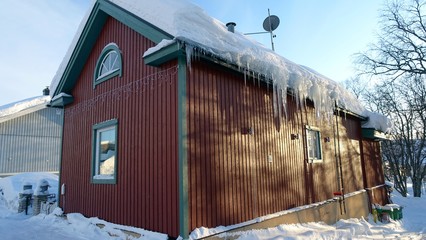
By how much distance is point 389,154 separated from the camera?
910 inches

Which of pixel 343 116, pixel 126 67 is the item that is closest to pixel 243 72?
pixel 126 67

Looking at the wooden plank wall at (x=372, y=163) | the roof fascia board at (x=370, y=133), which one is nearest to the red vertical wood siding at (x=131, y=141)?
the wooden plank wall at (x=372, y=163)

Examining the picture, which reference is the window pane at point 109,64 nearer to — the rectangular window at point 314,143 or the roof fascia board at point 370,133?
the rectangular window at point 314,143

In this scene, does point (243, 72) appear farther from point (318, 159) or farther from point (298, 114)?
point (318, 159)

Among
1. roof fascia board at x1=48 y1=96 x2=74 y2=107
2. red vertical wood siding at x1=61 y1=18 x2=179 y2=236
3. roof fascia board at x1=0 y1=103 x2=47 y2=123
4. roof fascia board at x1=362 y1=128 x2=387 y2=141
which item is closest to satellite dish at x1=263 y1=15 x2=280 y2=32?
roof fascia board at x1=362 y1=128 x2=387 y2=141

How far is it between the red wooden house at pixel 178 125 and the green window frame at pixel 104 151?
2 centimetres

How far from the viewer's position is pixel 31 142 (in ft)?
59.6

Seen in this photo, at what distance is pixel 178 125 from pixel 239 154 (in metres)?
1.47

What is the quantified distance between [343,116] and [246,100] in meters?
5.39

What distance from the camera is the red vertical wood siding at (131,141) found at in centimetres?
491

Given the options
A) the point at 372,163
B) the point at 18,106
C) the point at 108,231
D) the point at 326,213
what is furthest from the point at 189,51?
the point at 18,106

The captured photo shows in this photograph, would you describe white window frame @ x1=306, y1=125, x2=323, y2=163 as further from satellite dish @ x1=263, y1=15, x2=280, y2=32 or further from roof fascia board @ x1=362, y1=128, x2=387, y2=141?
satellite dish @ x1=263, y1=15, x2=280, y2=32

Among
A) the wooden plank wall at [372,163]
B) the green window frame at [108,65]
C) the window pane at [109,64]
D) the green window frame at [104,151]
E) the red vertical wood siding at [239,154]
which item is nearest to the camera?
the red vertical wood siding at [239,154]

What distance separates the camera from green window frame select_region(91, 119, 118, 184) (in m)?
6.20
